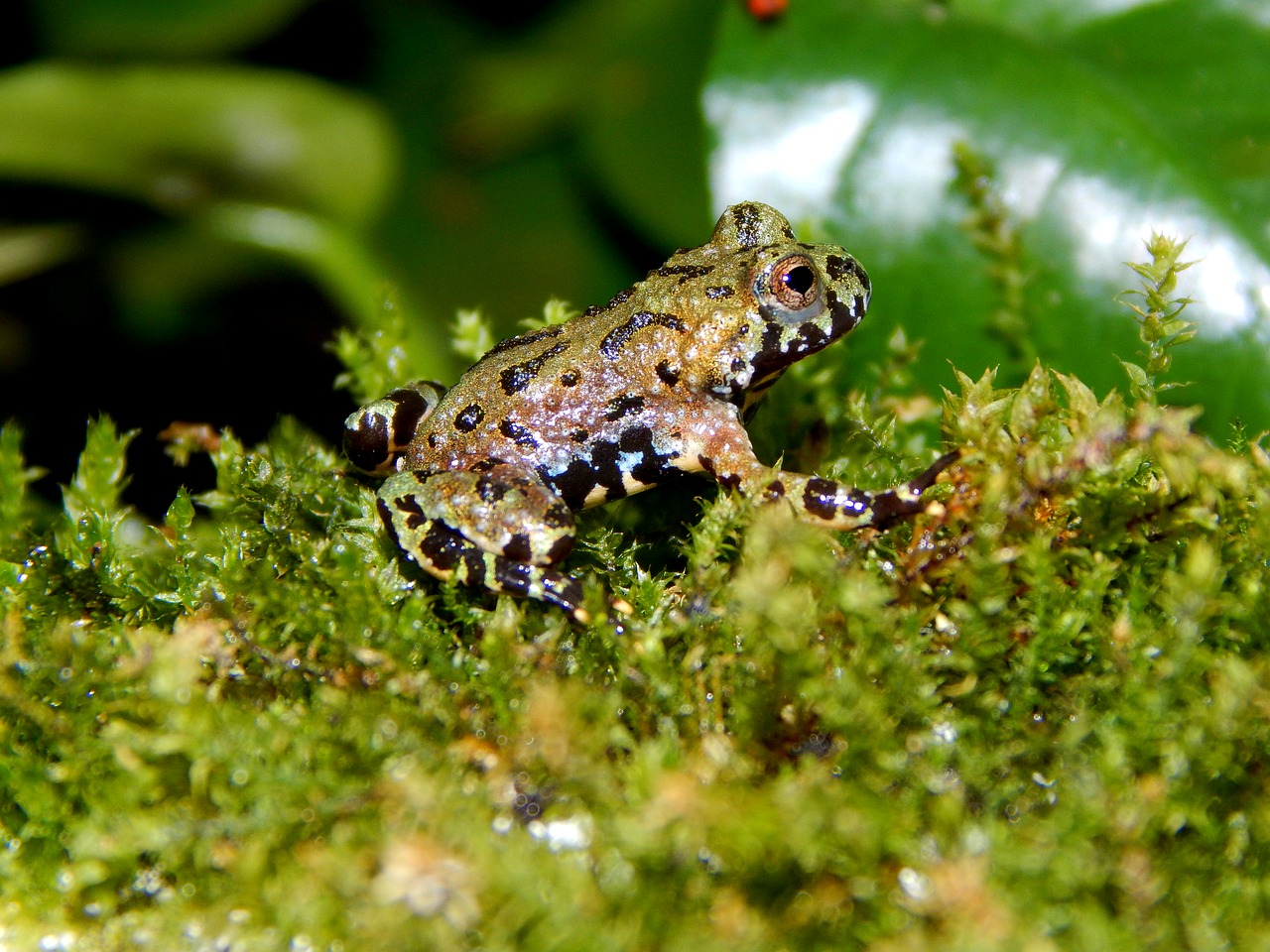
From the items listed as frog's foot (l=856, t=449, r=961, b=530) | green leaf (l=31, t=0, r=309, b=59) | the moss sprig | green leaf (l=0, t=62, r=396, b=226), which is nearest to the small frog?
frog's foot (l=856, t=449, r=961, b=530)

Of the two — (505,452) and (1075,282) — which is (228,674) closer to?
(505,452)

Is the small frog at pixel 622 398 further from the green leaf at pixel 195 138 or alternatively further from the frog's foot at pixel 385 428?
the green leaf at pixel 195 138

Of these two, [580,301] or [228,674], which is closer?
[228,674]

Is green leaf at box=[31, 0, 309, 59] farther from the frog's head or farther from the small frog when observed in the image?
the frog's head

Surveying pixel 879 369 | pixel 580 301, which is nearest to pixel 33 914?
pixel 879 369

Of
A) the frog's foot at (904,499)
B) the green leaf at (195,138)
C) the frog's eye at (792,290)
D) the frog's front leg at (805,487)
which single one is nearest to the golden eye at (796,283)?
the frog's eye at (792,290)

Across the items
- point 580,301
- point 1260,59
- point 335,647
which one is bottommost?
point 580,301
